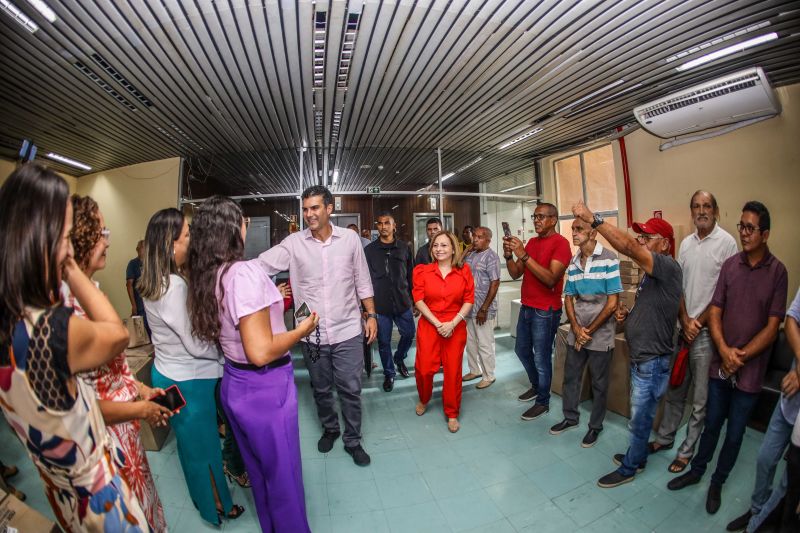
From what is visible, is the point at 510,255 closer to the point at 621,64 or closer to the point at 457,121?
the point at 621,64

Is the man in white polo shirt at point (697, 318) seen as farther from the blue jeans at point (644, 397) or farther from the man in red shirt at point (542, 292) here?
the man in red shirt at point (542, 292)

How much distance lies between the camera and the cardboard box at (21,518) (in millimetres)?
1296

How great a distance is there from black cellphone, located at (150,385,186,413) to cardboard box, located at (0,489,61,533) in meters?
0.62

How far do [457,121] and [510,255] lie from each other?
2673 millimetres

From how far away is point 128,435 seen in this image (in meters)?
1.34

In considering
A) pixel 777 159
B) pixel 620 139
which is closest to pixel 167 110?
pixel 620 139

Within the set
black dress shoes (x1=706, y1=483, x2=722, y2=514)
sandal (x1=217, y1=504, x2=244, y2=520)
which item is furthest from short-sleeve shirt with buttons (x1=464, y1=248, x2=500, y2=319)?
sandal (x1=217, y1=504, x2=244, y2=520)

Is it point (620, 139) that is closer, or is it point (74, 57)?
point (74, 57)

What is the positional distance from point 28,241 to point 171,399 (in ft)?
2.78

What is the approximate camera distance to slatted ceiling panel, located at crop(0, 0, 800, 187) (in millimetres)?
2566

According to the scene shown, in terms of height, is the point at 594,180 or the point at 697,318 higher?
the point at 594,180

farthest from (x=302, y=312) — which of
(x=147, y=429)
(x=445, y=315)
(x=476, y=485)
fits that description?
(x=147, y=429)

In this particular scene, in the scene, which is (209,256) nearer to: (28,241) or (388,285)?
(28,241)

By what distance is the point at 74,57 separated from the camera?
2969 mm
